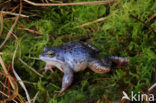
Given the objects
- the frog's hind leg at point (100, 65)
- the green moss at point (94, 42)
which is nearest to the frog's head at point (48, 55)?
the green moss at point (94, 42)

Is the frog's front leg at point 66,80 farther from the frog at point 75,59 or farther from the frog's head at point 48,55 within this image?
the frog's head at point 48,55

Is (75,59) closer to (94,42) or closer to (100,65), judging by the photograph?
(100,65)

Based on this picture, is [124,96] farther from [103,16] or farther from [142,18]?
[103,16]

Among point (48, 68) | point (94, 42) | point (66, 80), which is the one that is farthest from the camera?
point (94, 42)

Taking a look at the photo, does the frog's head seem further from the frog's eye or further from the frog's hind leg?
the frog's hind leg

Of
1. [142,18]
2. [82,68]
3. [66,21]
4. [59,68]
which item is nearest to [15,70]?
[59,68]

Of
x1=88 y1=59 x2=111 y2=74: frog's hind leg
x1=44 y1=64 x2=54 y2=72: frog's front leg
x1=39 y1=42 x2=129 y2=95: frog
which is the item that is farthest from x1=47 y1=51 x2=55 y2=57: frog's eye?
x1=88 y1=59 x2=111 y2=74: frog's hind leg

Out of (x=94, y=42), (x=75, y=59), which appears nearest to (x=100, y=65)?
(x=75, y=59)

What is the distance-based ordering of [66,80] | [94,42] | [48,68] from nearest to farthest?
[66,80]
[48,68]
[94,42]
